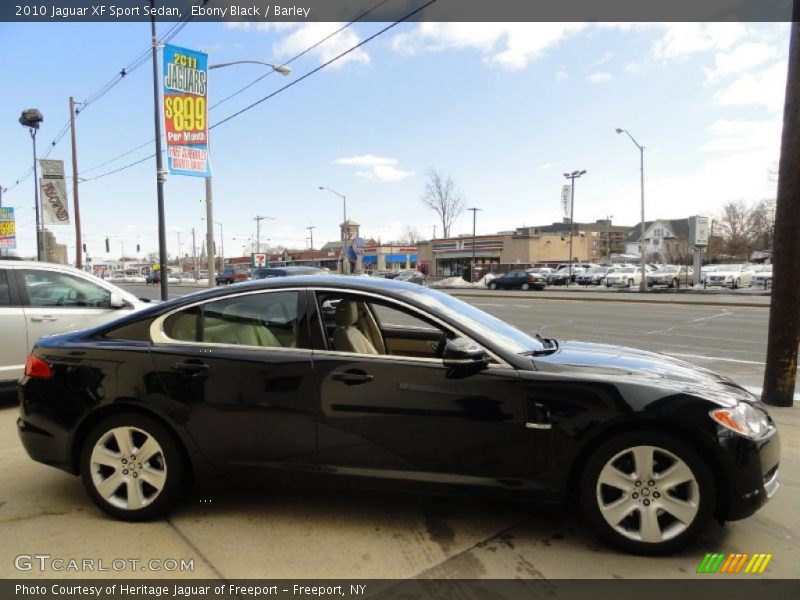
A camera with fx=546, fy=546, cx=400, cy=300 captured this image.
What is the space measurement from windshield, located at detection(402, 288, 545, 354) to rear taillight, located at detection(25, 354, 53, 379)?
2.39m

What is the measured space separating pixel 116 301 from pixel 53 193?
694 inches

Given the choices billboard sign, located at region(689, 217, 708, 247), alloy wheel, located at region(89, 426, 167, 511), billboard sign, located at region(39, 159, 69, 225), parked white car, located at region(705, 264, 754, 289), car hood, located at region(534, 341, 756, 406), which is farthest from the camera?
parked white car, located at region(705, 264, 754, 289)

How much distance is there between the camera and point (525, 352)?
3.33 m

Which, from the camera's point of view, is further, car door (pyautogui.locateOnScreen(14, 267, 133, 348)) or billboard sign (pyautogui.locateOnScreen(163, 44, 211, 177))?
billboard sign (pyautogui.locateOnScreen(163, 44, 211, 177))

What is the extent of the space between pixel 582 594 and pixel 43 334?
20.3ft

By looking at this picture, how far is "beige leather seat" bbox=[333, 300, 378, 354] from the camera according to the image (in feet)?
11.1

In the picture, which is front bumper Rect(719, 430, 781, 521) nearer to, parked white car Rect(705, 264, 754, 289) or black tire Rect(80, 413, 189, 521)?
black tire Rect(80, 413, 189, 521)

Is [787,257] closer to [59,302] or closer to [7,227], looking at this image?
[59,302]

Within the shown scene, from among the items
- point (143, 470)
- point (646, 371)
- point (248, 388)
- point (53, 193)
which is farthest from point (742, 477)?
point (53, 193)

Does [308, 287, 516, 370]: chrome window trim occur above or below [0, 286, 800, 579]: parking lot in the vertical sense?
above

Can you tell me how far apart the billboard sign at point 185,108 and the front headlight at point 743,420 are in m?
11.4

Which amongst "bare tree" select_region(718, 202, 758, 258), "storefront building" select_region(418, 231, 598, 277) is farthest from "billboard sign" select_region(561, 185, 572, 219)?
"bare tree" select_region(718, 202, 758, 258)

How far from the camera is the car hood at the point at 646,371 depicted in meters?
2.98

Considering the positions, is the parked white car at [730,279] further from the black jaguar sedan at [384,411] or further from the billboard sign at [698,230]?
the black jaguar sedan at [384,411]
